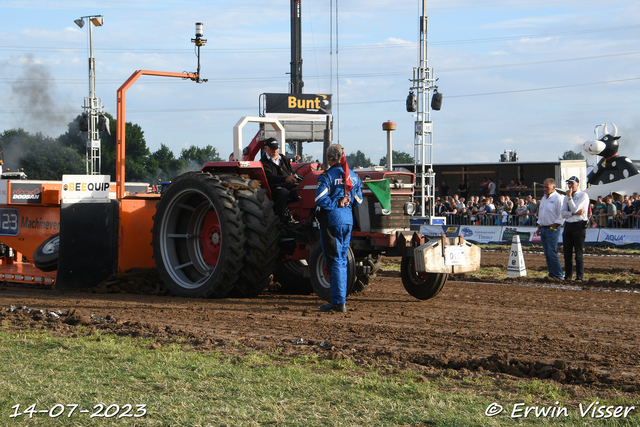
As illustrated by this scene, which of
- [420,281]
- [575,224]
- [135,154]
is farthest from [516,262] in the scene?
[135,154]

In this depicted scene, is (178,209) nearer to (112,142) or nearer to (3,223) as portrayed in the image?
(3,223)

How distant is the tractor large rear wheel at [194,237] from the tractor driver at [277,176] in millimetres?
614

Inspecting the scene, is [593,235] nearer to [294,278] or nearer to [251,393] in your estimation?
[294,278]

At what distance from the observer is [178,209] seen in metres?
8.95

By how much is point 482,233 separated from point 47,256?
14.5 meters

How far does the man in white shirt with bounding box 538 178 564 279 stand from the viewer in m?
11.0

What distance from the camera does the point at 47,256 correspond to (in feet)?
30.9

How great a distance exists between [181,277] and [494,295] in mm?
4124

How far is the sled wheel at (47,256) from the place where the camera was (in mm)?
9375

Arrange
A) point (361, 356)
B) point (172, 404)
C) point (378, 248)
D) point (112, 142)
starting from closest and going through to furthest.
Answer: point (172, 404) < point (361, 356) < point (378, 248) < point (112, 142)

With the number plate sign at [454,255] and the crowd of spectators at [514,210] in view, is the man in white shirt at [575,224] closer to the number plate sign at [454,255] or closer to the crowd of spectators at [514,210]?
the number plate sign at [454,255]

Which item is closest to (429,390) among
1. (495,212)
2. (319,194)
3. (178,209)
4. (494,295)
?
(319,194)

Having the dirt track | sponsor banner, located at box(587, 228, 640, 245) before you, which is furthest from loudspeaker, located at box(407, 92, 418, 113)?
the dirt track

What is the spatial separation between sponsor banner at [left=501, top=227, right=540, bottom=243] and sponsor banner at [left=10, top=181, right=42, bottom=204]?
1388 cm
